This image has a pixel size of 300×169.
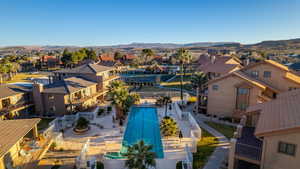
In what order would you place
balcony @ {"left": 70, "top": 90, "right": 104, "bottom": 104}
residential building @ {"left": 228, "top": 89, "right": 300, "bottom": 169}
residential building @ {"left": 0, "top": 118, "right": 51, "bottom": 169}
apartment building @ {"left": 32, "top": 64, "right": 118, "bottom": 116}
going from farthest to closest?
balcony @ {"left": 70, "top": 90, "right": 104, "bottom": 104} < apartment building @ {"left": 32, "top": 64, "right": 118, "bottom": 116} < residential building @ {"left": 0, "top": 118, "right": 51, "bottom": 169} < residential building @ {"left": 228, "top": 89, "right": 300, "bottom": 169}

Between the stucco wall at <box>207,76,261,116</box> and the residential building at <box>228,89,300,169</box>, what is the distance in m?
9.78

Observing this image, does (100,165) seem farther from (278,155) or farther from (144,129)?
(278,155)

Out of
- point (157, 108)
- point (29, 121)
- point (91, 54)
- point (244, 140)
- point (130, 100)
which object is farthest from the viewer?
point (91, 54)

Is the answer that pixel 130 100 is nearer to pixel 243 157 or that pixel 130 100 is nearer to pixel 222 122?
pixel 222 122

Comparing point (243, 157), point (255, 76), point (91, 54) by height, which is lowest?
point (243, 157)

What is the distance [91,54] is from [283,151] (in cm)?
8532

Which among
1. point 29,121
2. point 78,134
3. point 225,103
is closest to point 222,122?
point 225,103

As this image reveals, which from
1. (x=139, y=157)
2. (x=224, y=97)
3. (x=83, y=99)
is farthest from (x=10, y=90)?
(x=224, y=97)

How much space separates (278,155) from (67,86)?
1175 inches

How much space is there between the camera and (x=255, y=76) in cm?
2759

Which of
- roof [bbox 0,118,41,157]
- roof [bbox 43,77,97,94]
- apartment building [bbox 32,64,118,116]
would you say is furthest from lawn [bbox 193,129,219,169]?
roof [bbox 43,77,97,94]

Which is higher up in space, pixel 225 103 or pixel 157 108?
pixel 225 103

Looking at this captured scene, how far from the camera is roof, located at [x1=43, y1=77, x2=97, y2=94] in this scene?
2927 cm

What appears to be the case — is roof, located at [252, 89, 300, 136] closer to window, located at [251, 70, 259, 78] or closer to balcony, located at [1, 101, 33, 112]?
window, located at [251, 70, 259, 78]
